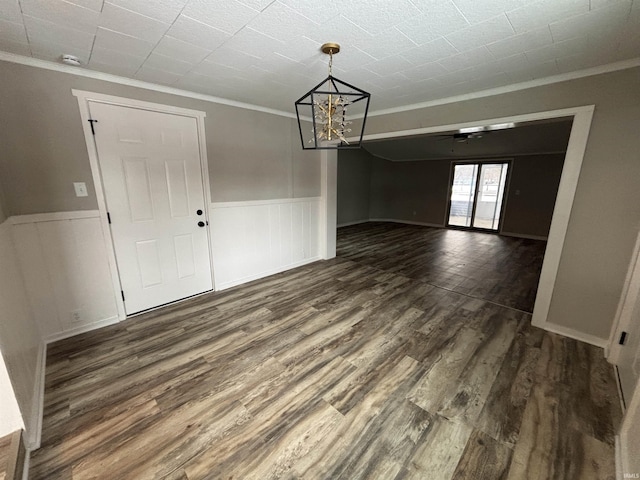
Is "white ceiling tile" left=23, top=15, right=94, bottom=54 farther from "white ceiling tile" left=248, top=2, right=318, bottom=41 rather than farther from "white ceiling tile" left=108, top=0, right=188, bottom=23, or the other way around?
"white ceiling tile" left=248, top=2, right=318, bottom=41

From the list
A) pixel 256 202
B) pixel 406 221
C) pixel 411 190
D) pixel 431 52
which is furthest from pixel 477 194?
pixel 256 202

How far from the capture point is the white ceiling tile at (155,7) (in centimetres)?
141

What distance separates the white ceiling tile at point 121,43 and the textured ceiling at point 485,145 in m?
3.22

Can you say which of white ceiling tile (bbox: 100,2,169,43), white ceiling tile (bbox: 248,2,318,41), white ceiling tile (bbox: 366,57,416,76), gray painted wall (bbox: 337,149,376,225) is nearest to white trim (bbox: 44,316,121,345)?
white ceiling tile (bbox: 100,2,169,43)

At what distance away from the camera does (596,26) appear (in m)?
1.61

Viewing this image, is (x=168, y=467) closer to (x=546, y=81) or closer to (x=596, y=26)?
(x=596, y=26)

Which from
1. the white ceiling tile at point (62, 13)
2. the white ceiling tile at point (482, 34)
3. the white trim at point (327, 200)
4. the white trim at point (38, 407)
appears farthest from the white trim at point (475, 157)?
the white trim at point (38, 407)

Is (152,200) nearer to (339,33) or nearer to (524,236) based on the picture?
(339,33)

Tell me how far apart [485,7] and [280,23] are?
1217 millimetres

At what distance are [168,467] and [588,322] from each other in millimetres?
3594

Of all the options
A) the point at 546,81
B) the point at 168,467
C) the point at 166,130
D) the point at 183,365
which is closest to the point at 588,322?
the point at 546,81

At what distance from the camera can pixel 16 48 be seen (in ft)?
6.19

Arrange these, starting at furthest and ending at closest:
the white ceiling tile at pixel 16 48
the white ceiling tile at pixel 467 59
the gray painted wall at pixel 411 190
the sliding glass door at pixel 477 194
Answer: the gray painted wall at pixel 411 190 → the sliding glass door at pixel 477 194 → the white ceiling tile at pixel 467 59 → the white ceiling tile at pixel 16 48

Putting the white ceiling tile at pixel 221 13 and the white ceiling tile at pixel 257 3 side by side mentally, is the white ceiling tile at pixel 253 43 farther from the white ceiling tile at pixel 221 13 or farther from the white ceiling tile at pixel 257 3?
the white ceiling tile at pixel 257 3
